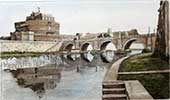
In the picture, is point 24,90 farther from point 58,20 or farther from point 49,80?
point 58,20

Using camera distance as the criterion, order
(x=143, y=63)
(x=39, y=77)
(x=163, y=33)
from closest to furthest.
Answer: (x=163, y=33), (x=143, y=63), (x=39, y=77)

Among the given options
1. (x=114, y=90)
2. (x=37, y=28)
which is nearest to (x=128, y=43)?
(x=114, y=90)

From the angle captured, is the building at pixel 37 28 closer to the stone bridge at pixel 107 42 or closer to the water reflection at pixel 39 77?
the stone bridge at pixel 107 42

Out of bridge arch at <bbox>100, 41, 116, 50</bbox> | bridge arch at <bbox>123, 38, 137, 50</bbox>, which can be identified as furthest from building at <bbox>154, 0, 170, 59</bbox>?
bridge arch at <bbox>100, 41, 116, 50</bbox>

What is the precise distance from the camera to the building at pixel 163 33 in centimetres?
160

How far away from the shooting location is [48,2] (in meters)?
1.92

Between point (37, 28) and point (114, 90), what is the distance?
0.71 metres

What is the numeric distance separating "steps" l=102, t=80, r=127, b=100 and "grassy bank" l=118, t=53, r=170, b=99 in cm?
6

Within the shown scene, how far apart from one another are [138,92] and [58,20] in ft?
2.47

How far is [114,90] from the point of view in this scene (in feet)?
5.64

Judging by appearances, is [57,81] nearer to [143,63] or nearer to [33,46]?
[33,46]

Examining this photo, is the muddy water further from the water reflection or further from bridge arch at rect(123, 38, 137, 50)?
bridge arch at rect(123, 38, 137, 50)

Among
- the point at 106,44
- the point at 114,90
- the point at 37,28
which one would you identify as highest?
→ the point at 37,28

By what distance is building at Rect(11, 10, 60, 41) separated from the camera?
6.49 feet
